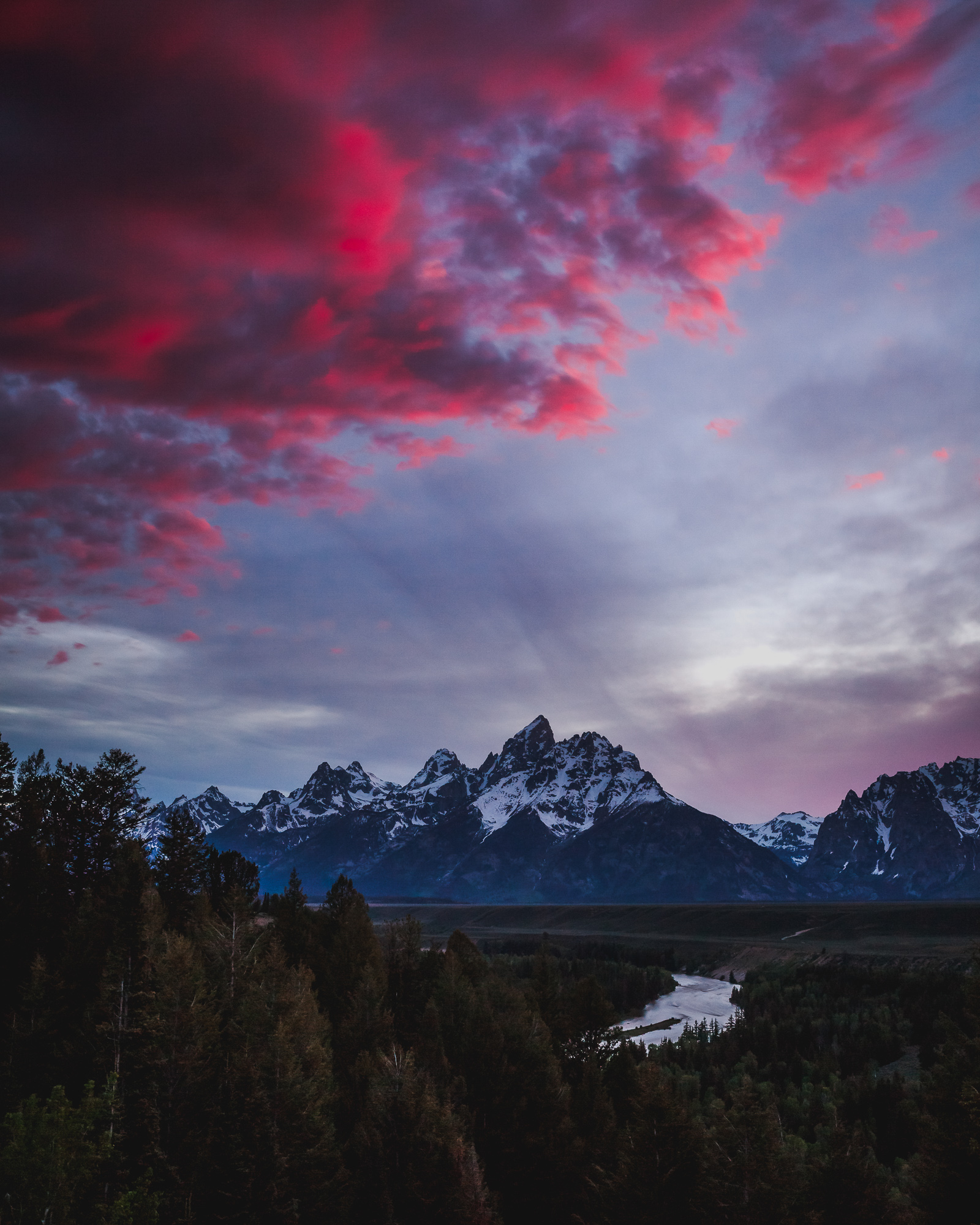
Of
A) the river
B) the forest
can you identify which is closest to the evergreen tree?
the forest

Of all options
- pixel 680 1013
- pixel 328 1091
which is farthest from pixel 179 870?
pixel 680 1013

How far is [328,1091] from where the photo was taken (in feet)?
180

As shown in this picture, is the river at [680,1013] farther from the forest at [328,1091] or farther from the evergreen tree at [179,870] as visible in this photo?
the evergreen tree at [179,870]

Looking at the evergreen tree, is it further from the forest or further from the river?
the river

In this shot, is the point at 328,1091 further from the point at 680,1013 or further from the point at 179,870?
the point at 680,1013

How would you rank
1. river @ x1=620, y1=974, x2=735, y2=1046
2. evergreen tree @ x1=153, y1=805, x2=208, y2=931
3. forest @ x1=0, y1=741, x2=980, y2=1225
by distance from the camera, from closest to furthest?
forest @ x1=0, y1=741, x2=980, y2=1225, evergreen tree @ x1=153, y1=805, x2=208, y2=931, river @ x1=620, y1=974, x2=735, y2=1046

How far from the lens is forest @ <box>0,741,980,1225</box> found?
39.3 metres

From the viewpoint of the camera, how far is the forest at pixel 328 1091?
1549 inches

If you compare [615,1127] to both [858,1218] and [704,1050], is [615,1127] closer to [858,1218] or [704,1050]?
[858,1218]

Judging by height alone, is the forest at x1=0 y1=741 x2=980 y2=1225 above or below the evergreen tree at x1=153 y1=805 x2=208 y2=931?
below

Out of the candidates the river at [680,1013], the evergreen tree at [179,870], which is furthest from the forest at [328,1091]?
the river at [680,1013]

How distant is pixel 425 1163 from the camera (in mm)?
44594

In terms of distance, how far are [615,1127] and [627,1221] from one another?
21.8 m

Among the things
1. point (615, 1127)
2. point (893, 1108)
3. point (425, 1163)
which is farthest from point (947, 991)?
point (425, 1163)
